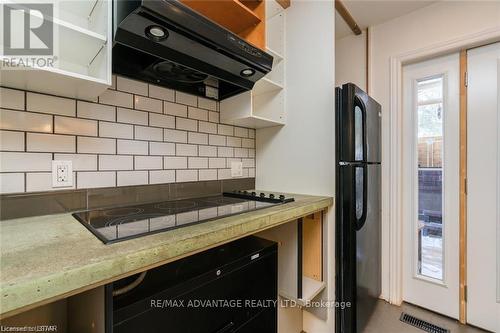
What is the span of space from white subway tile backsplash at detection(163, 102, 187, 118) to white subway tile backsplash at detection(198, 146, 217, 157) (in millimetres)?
214

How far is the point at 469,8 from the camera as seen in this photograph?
5.20ft

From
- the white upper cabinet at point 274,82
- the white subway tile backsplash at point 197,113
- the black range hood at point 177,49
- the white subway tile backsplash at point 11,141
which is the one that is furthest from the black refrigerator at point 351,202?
the white subway tile backsplash at point 11,141

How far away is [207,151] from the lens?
1.43 metres

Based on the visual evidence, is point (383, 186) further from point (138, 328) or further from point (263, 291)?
point (138, 328)

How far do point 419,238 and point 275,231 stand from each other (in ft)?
4.24

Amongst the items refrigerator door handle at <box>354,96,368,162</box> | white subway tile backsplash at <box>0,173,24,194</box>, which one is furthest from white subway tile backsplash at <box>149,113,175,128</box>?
refrigerator door handle at <box>354,96,368,162</box>

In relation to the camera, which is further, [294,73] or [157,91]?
[294,73]

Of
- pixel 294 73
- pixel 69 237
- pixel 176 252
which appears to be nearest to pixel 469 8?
pixel 294 73

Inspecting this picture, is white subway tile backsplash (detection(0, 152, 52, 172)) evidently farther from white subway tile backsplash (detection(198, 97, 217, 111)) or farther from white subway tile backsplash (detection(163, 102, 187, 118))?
white subway tile backsplash (detection(198, 97, 217, 111))

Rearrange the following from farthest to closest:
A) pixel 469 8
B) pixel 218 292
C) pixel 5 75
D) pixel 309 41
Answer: pixel 469 8 < pixel 309 41 < pixel 218 292 < pixel 5 75

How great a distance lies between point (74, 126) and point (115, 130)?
0.15 m

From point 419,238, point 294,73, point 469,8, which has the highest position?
point 469,8

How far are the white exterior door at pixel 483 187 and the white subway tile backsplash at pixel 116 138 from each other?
1.69 metres

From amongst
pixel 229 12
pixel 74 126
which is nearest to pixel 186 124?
pixel 74 126
